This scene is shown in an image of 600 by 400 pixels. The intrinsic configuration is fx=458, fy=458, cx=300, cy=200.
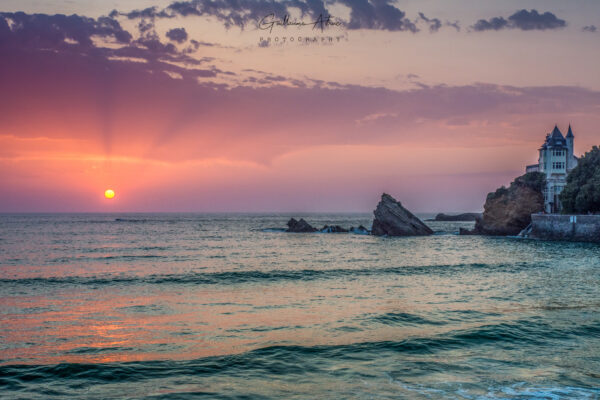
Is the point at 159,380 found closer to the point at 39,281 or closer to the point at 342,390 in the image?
the point at 342,390

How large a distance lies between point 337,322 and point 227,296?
314 inches

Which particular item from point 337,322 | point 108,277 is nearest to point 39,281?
point 108,277

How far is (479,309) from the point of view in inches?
808

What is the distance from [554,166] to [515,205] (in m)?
16.8

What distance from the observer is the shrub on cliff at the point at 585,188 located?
2694 inches

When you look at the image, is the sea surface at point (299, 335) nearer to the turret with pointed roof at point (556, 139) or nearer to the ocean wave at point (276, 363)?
the ocean wave at point (276, 363)

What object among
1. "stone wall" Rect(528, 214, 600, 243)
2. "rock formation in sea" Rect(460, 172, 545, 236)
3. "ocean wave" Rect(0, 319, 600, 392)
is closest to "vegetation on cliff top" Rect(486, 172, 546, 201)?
"rock formation in sea" Rect(460, 172, 545, 236)

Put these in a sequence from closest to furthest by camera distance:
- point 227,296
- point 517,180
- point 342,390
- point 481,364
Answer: point 342,390
point 481,364
point 227,296
point 517,180

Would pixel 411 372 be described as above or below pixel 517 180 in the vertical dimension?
below

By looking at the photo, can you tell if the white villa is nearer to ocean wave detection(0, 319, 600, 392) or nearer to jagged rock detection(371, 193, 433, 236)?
jagged rock detection(371, 193, 433, 236)

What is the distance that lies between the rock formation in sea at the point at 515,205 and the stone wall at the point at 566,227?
6.78 m

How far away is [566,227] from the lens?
2731 inches

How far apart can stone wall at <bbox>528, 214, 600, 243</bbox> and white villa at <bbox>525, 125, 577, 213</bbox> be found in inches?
729

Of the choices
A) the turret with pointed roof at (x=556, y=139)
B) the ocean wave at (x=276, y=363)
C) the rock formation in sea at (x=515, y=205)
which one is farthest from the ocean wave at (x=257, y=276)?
the turret with pointed roof at (x=556, y=139)
